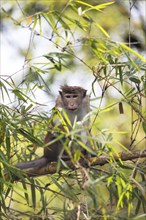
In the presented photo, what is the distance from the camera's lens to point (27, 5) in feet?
27.9

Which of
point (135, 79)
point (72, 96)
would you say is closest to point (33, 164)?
point (72, 96)

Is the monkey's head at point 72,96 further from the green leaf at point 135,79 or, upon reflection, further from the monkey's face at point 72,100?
the green leaf at point 135,79

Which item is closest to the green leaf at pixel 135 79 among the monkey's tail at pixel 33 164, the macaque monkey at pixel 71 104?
the monkey's tail at pixel 33 164

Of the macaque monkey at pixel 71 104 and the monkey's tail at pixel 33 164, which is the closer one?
the monkey's tail at pixel 33 164

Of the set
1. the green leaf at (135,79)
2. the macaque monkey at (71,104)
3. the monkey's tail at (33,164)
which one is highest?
the green leaf at (135,79)

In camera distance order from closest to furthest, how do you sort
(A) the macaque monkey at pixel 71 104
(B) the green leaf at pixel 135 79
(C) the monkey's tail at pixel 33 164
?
1. (B) the green leaf at pixel 135 79
2. (C) the monkey's tail at pixel 33 164
3. (A) the macaque monkey at pixel 71 104

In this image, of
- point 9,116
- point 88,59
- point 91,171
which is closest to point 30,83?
point 9,116

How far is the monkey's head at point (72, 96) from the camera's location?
5586 millimetres

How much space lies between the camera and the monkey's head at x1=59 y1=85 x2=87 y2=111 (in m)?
5.59

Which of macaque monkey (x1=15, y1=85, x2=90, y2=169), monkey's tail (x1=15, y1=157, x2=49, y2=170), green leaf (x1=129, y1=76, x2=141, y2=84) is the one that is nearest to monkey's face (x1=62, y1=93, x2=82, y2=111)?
macaque monkey (x1=15, y1=85, x2=90, y2=169)

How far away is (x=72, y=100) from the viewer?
566 centimetres

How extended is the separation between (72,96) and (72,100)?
0.19ft

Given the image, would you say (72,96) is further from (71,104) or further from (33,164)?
(33,164)

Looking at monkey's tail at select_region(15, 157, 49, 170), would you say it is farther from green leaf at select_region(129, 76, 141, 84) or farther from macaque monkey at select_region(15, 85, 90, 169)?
green leaf at select_region(129, 76, 141, 84)
